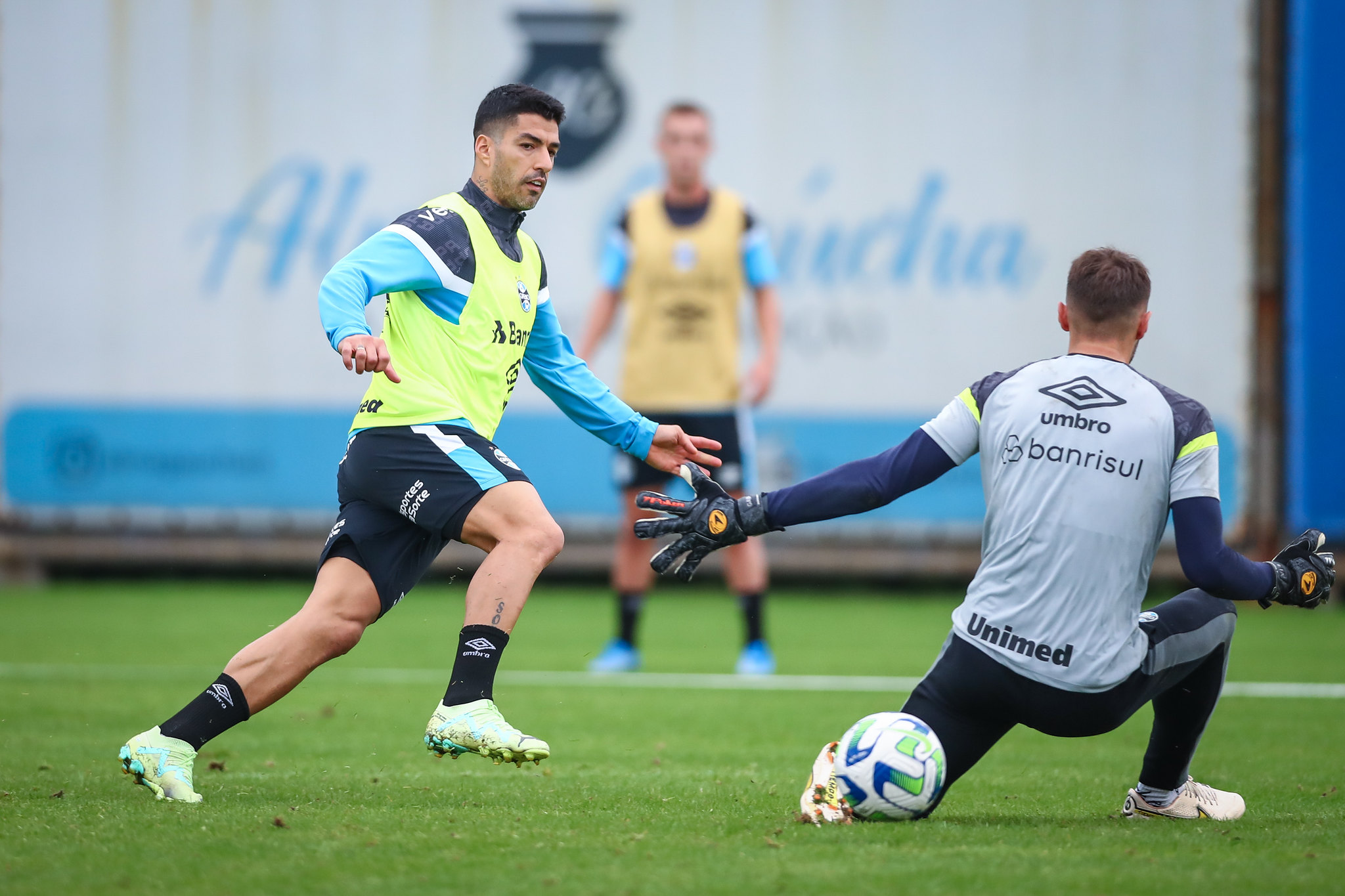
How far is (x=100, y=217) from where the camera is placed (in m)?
11.6

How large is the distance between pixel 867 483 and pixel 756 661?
3.92 meters

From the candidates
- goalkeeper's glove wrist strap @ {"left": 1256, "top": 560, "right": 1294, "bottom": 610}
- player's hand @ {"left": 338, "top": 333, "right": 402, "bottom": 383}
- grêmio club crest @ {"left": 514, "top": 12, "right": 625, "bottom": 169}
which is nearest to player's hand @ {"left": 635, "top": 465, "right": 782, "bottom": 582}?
player's hand @ {"left": 338, "top": 333, "right": 402, "bottom": 383}

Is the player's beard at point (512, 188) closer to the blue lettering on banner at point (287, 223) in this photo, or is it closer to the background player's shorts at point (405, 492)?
the background player's shorts at point (405, 492)

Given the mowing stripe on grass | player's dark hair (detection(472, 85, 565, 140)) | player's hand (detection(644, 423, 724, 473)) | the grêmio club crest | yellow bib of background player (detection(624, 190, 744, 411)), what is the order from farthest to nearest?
the grêmio club crest, yellow bib of background player (detection(624, 190, 744, 411)), the mowing stripe on grass, player's hand (detection(644, 423, 724, 473)), player's dark hair (detection(472, 85, 565, 140))

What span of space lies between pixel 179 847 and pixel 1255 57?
33.8 ft

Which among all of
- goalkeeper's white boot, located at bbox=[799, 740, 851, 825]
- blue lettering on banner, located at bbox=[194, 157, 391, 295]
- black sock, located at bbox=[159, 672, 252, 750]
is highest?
blue lettering on banner, located at bbox=[194, 157, 391, 295]

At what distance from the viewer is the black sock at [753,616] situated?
24.7 feet

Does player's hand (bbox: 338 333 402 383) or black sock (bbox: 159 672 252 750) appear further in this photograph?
black sock (bbox: 159 672 252 750)

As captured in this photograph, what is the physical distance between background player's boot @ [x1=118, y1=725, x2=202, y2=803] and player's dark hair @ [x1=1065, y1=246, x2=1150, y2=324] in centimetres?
263

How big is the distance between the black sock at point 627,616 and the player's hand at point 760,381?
1.23 m

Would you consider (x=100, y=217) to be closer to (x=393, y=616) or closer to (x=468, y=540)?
(x=393, y=616)

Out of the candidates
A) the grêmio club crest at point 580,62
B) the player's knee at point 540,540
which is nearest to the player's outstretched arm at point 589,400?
the player's knee at point 540,540

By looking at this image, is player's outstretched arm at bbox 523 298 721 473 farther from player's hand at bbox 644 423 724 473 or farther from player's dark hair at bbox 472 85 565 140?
player's dark hair at bbox 472 85 565 140

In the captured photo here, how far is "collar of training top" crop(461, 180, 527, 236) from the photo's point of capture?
4344mm
